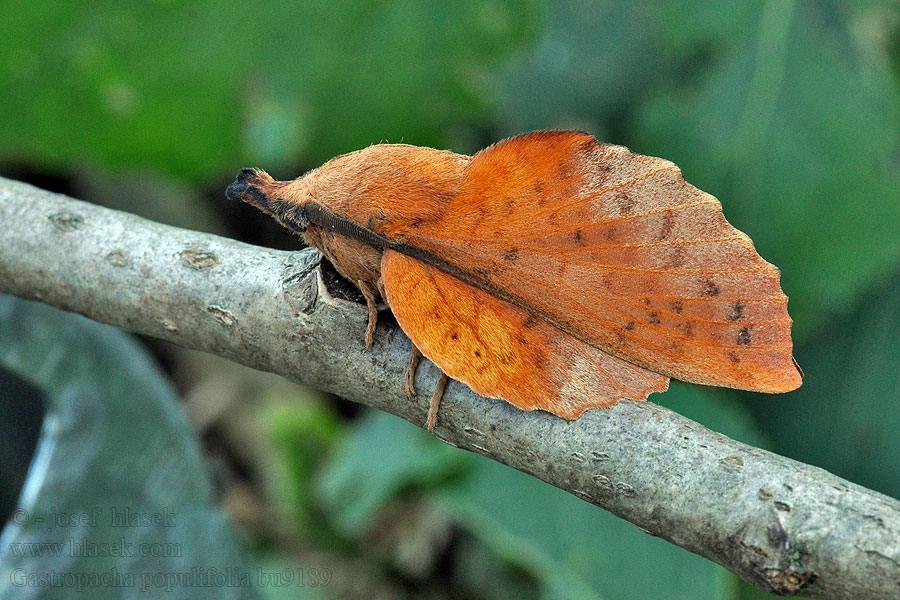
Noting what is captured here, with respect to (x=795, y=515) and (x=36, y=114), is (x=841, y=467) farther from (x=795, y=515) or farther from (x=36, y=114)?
(x=36, y=114)

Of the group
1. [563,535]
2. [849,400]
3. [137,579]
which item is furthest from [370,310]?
[849,400]

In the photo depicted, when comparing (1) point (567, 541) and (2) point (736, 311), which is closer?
(2) point (736, 311)

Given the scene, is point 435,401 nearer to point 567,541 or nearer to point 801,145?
point 567,541

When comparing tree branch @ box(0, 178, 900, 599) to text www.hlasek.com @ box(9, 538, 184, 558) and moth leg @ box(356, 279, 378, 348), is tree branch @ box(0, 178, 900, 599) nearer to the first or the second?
moth leg @ box(356, 279, 378, 348)

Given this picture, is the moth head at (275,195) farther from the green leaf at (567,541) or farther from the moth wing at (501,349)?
the green leaf at (567,541)

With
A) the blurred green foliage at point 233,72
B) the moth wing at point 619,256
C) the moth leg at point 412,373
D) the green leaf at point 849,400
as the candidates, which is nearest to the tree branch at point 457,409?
the moth leg at point 412,373
